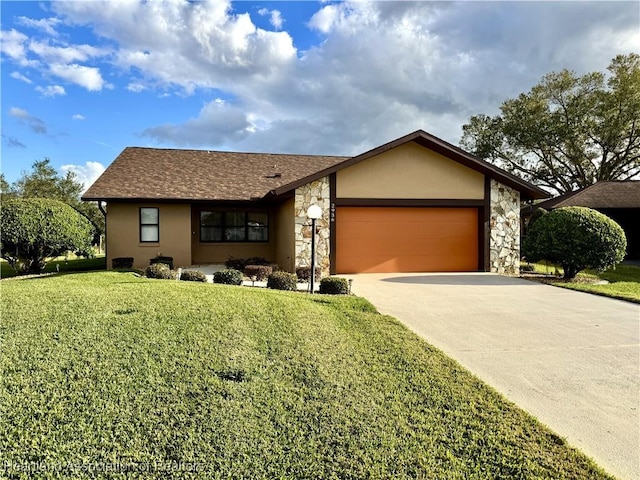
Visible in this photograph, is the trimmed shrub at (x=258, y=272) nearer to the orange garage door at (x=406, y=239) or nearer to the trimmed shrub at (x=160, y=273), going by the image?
the trimmed shrub at (x=160, y=273)

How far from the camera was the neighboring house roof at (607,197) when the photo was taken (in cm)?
1961

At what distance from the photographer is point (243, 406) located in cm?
331

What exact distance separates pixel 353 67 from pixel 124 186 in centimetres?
1061

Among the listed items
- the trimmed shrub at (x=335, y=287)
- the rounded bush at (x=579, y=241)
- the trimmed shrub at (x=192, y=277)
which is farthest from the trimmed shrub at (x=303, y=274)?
the rounded bush at (x=579, y=241)

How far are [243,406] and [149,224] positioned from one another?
12.5 meters

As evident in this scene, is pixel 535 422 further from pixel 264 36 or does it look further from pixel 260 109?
pixel 260 109

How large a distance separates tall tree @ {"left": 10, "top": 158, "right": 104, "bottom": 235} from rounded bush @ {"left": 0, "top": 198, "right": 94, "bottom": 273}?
18.0 m

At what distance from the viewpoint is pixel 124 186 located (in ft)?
45.9

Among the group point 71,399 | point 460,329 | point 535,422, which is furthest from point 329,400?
point 460,329

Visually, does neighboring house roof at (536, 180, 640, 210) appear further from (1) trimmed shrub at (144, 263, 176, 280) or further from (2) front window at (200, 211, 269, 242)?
(1) trimmed shrub at (144, 263, 176, 280)

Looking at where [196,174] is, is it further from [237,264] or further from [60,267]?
[60,267]

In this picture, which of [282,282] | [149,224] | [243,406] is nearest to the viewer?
[243,406]

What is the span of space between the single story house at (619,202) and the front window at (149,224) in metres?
18.2

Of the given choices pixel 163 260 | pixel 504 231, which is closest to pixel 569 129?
pixel 504 231
